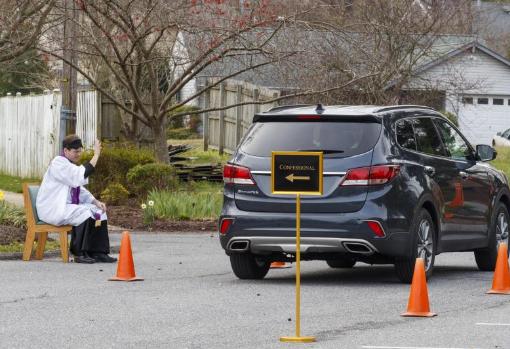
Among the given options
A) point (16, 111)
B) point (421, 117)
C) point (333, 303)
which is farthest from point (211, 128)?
point (333, 303)

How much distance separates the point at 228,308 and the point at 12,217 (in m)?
7.94

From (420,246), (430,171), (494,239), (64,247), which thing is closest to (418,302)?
(420,246)

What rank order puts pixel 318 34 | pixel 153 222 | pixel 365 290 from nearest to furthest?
1. pixel 365 290
2. pixel 153 222
3. pixel 318 34

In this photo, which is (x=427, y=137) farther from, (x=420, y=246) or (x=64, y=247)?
(x=64, y=247)

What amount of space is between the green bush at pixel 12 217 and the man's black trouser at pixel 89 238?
2661 mm

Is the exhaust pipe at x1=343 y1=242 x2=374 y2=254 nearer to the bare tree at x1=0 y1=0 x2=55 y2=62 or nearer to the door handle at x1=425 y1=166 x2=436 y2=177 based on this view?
the door handle at x1=425 y1=166 x2=436 y2=177

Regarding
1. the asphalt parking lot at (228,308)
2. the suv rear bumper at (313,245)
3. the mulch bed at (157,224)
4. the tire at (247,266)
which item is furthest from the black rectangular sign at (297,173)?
the mulch bed at (157,224)

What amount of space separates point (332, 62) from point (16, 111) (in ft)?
29.0

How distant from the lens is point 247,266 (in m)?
14.2

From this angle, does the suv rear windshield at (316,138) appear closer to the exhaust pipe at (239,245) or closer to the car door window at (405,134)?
the car door window at (405,134)

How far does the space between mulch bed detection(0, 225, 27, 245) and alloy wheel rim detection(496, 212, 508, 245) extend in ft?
20.8

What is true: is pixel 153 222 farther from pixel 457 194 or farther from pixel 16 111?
pixel 16 111

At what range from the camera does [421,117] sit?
14711 mm

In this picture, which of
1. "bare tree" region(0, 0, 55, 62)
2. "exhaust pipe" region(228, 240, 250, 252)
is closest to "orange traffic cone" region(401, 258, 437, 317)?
"exhaust pipe" region(228, 240, 250, 252)
